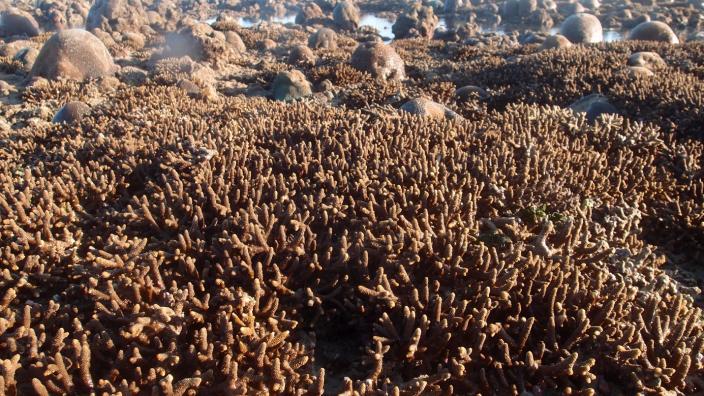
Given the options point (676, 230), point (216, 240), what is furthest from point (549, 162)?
point (216, 240)

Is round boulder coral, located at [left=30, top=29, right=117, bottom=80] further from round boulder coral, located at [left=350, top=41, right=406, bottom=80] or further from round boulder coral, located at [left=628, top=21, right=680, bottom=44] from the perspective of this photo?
round boulder coral, located at [left=628, top=21, right=680, bottom=44]

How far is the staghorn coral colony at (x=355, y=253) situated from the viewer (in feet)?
9.32

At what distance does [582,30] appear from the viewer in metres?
21.4

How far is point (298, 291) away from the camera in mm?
3398

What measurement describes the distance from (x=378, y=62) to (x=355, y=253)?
10.8m

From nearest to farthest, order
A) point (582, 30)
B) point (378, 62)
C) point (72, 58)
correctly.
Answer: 1. point (72, 58)
2. point (378, 62)
3. point (582, 30)

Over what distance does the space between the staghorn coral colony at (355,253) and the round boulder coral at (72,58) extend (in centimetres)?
443

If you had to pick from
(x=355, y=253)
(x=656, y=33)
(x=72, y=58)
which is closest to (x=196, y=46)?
(x=72, y=58)

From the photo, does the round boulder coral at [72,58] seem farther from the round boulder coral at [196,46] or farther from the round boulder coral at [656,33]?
the round boulder coral at [656,33]

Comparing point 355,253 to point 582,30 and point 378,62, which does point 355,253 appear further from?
point 582,30

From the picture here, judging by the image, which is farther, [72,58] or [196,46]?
[196,46]

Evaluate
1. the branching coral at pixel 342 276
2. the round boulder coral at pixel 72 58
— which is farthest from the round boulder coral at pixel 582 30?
the round boulder coral at pixel 72 58

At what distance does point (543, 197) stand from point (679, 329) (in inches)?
73.4

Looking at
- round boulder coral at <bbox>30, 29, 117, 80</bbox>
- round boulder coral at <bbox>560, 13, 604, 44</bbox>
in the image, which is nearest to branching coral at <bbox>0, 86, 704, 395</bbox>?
round boulder coral at <bbox>30, 29, 117, 80</bbox>
